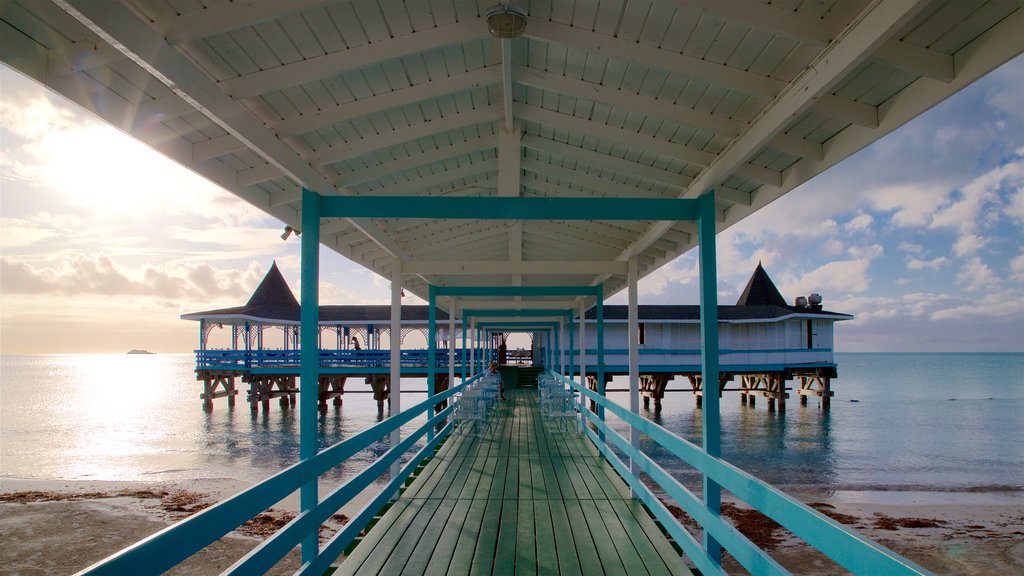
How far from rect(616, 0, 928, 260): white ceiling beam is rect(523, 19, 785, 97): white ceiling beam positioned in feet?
0.62

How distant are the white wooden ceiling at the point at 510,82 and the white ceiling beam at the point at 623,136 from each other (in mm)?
12

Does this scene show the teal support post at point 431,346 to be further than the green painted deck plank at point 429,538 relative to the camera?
Yes

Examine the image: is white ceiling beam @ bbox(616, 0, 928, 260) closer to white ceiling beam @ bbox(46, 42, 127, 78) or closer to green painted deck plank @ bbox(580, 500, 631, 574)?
green painted deck plank @ bbox(580, 500, 631, 574)

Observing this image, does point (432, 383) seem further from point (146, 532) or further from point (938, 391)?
point (938, 391)

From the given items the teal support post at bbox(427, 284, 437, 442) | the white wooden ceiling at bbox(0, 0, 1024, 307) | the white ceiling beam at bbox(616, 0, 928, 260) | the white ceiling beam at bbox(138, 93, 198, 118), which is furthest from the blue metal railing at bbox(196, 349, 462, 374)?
the white ceiling beam at bbox(138, 93, 198, 118)

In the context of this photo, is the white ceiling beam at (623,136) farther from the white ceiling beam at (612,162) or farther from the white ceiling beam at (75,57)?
the white ceiling beam at (75,57)

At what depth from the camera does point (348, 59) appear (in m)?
3.75

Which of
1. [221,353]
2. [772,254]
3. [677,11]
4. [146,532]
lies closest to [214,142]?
[677,11]

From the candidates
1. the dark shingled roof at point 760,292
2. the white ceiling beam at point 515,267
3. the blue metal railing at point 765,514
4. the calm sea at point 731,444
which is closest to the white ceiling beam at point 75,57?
the blue metal railing at point 765,514

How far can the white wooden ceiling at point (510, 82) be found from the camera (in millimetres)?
2861

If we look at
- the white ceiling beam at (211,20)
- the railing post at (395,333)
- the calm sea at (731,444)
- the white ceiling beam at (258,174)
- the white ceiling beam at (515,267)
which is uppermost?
the white ceiling beam at (211,20)

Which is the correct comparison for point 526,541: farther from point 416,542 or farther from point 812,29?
point 812,29

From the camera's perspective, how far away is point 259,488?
9.00 feet

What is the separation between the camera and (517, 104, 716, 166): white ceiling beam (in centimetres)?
497
